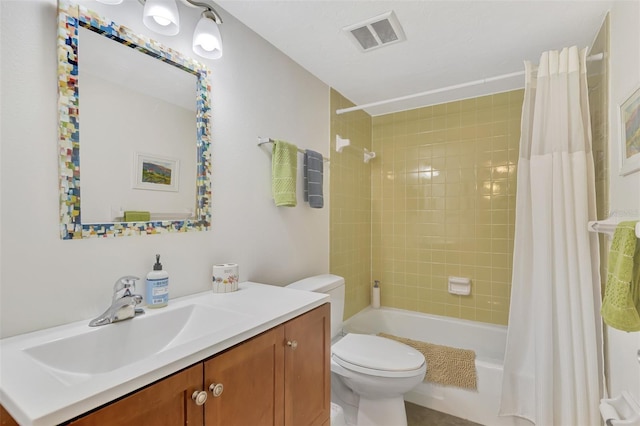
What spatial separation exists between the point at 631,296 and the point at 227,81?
1717mm

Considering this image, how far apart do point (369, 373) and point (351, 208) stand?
1.38 m

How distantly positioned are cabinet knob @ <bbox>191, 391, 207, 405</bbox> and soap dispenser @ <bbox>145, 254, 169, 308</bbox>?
46 centimetres

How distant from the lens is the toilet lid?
159cm

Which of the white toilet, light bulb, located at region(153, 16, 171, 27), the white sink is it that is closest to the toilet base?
the white toilet

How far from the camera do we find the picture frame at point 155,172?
3.75 ft

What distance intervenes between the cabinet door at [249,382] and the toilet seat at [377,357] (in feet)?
2.35

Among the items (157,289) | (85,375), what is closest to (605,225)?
(157,289)

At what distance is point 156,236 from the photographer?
1.18 metres

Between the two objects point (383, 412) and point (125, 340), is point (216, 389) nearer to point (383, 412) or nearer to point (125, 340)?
point (125, 340)

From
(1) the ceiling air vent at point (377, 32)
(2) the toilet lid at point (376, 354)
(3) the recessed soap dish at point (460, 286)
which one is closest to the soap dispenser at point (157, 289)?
(2) the toilet lid at point (376, 354)

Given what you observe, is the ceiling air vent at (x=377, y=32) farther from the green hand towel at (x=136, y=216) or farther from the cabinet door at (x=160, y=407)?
the cabinet door at (x=160, y=407)

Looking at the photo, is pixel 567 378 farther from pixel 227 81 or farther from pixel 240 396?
pixel 227 81

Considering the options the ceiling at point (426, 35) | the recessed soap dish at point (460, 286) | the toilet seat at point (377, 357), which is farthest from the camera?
the recessed soap dish at point (460, 286)

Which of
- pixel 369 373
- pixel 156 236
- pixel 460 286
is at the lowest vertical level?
pixel 369 373
